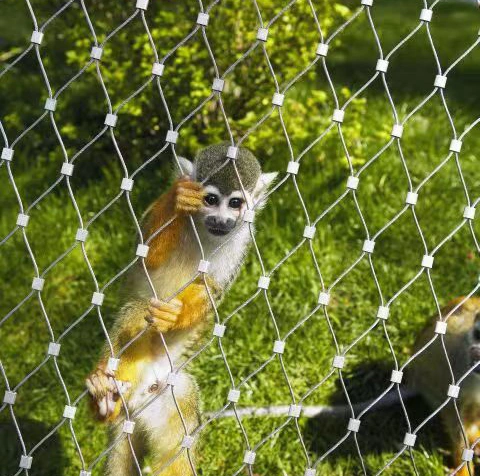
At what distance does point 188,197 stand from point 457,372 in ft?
6.31

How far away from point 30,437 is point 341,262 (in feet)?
7.07

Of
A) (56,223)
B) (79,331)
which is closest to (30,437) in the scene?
(79,331)

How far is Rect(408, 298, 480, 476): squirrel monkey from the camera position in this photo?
169 inches

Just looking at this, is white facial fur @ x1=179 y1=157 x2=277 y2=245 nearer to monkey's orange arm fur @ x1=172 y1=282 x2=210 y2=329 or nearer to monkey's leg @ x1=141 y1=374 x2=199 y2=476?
monkey's orange arm fur @ x1=172 y1=282 x2=210 y2=329

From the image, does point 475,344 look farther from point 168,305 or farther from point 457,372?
point 168,305

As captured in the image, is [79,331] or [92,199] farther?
[92,199]

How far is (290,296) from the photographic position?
16.5ft

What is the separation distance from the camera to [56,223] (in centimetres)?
544

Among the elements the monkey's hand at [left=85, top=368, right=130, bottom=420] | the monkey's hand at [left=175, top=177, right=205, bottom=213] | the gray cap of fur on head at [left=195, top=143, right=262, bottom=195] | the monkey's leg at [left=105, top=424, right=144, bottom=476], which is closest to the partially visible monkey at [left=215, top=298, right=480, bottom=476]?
the monkey's leg at [left=105, top=424, right=144, bottom=476]

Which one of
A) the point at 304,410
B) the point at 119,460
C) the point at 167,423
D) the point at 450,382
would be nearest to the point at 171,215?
the point at 167,423

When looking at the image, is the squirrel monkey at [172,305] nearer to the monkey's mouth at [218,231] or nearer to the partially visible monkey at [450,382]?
the monkey's mouth at [218,231]

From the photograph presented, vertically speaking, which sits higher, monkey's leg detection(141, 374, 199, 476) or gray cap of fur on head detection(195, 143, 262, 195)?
gray cap of fur on head detection(195, 143, 262, 195)

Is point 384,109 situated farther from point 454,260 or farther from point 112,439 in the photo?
point 112,439

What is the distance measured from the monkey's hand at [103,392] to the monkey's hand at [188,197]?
768mm
